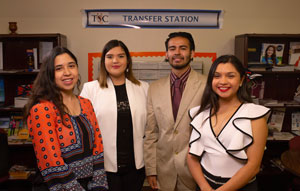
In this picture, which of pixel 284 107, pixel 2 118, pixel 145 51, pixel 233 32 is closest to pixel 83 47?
pixel 145 51

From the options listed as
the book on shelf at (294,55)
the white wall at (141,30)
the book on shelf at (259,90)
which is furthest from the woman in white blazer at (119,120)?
the book on shelf at (294,55)

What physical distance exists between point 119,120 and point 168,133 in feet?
1.26

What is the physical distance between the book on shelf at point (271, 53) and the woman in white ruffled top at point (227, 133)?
1.94 meters

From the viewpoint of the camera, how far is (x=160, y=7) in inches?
131

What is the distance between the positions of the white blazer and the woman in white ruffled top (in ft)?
1.55

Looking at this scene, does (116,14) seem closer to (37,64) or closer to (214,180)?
(37,64)

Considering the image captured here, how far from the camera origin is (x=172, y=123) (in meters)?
1.94

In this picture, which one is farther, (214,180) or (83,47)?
(83,47)

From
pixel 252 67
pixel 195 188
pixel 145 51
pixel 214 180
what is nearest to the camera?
pixel 214 180

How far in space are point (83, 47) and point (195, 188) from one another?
88.5 inches

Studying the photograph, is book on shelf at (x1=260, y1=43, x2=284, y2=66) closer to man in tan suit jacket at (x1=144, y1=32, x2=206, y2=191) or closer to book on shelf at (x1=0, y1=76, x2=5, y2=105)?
man in tan suit jacket at (x1=144, y1=32, x2=206, y2=191)

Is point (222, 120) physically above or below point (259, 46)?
below

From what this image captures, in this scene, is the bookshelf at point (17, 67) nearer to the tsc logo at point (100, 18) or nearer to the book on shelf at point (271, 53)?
the tsc logo at point (100, 18)

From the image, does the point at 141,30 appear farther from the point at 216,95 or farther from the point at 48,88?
the point at 48,88
